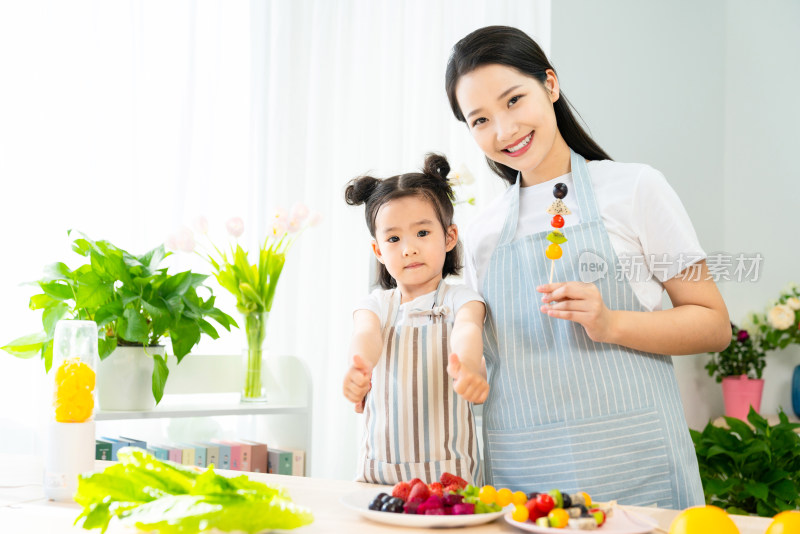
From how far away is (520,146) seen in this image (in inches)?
51.3

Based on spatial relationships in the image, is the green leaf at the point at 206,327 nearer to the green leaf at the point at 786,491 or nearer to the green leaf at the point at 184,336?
the green leaf at the point at 184,336

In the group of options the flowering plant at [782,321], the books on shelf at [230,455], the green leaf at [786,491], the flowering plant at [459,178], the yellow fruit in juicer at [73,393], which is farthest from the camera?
the flowering plant at [782,321]

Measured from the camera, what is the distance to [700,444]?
2.45 meters

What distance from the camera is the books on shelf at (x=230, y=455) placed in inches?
81.8

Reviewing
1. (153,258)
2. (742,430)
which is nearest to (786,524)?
(153,258)

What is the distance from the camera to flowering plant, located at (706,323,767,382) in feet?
10.7

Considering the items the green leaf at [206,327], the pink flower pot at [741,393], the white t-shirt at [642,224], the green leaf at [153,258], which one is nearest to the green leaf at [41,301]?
the green leaf at [153,258]

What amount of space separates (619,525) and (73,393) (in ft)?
2.30

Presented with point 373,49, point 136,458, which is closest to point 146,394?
point 136,458

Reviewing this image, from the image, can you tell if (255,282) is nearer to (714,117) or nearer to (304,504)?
(304,504)

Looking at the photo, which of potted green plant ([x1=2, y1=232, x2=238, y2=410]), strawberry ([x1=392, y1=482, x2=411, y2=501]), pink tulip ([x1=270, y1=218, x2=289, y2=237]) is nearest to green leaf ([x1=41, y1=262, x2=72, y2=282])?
potted green plant ([x1=2, y1=232, x2=238, y2=410])

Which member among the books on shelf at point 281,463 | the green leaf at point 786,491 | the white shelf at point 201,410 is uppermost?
the white shelf at point 201,410

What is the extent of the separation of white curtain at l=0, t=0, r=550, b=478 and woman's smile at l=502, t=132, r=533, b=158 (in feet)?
4.52

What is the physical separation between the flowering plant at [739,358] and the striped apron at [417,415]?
2.34 meters
